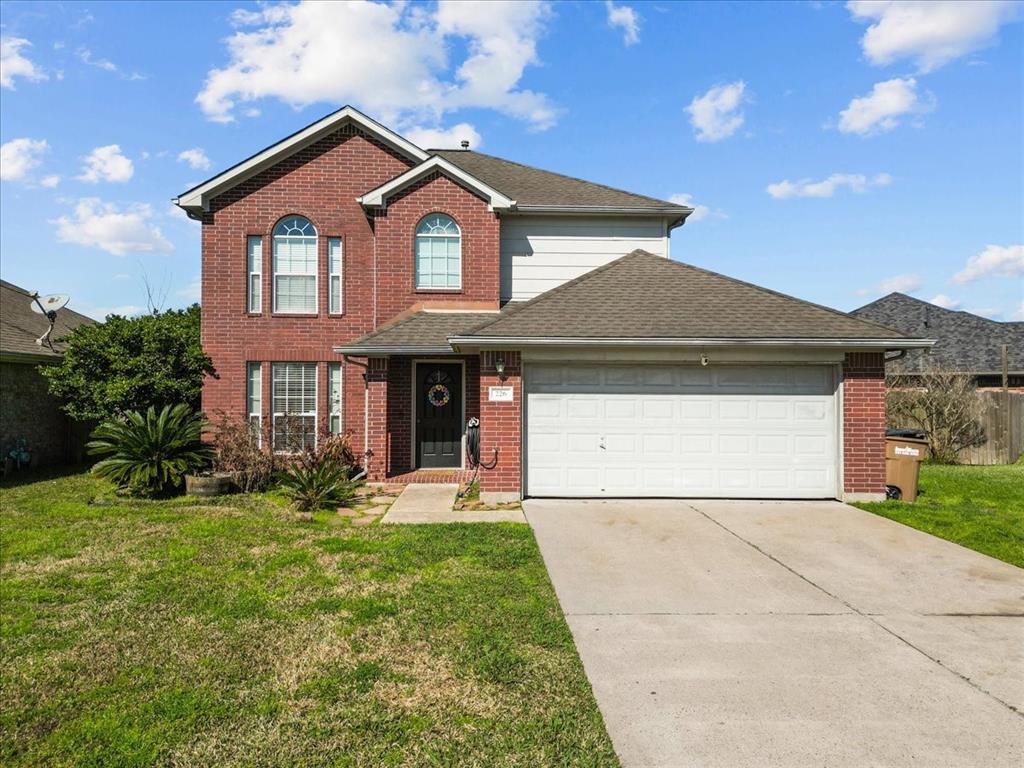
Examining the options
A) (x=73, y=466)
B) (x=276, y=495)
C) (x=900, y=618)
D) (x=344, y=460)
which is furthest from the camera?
(x=73, y=466)

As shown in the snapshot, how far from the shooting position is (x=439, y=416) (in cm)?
1302

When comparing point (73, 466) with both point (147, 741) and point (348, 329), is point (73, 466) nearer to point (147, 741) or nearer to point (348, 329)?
point (348, 329)

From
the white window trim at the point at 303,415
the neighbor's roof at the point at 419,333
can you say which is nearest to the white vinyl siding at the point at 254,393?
the white window trim at the point at 303,415

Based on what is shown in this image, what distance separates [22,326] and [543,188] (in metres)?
14.6

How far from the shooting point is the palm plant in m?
10.6

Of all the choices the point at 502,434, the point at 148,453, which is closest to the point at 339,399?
the point at 148,453

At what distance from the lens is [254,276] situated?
13672mm

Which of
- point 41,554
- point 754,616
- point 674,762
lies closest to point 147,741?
point 674,762

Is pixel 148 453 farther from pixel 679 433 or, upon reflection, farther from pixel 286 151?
pixel 679 433

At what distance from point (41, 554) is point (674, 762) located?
761 cm

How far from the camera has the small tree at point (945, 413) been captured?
56.9ft

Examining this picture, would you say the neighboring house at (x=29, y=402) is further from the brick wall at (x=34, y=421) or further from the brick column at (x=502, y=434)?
the brick column at (x=502, y=434)

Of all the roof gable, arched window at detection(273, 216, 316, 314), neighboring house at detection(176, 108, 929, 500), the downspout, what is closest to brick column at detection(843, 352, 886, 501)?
neighboring house at detection(176, 108, 929, 500)

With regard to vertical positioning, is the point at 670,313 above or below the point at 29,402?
above
